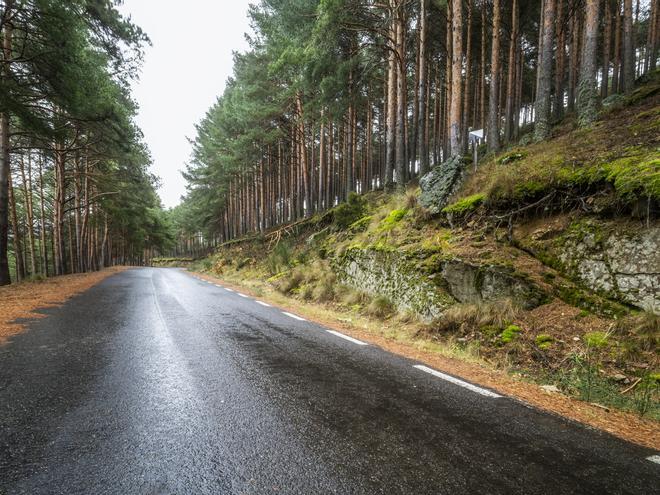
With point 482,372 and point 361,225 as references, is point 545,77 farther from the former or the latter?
point 482,372

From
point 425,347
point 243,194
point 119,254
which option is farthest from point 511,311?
point 119,254

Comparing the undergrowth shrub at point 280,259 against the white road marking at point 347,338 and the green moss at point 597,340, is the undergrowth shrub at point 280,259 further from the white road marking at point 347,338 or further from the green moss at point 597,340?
the green moss at point 597,340

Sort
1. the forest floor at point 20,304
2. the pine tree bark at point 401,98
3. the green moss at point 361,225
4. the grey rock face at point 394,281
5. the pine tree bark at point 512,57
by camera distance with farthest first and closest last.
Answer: the pine tree bark at point 512,57, the pine tree bark at point 401,98, the green moss at point 361,225, the grey rock face at point 394,281, the forest floor at point 20,304

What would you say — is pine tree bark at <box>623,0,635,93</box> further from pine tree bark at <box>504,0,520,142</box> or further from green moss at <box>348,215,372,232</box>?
green moss at <box>348,215,372,232</box>

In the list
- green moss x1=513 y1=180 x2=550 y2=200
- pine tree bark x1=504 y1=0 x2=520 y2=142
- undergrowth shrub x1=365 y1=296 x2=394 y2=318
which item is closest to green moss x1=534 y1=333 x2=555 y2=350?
green moss x1=513 y1=180 x2=550 y2=200

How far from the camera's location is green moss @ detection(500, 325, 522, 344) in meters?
4.61

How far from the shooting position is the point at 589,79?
9.33 m

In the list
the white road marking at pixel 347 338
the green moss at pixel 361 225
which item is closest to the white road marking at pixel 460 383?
the white road marking at pixel 347 338

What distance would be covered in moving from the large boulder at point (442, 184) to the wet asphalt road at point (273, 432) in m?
5.36

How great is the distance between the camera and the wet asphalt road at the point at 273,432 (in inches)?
71.6

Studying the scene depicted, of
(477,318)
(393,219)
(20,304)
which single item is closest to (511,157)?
(393,219)

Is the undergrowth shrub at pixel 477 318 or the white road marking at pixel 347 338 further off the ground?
Answer: the undergrowth shrub at pixel 477 318

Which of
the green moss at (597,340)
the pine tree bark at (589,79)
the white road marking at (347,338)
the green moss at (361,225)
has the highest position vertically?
the pine tree bark at (589,79)

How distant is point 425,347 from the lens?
4996 mm
